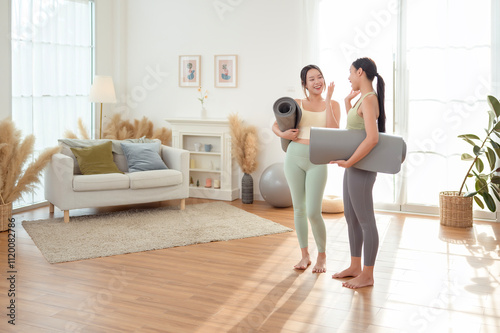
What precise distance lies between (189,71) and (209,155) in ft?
3.86

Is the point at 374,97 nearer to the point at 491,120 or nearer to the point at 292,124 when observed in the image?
the point at 292,124

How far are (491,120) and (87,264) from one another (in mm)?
4162

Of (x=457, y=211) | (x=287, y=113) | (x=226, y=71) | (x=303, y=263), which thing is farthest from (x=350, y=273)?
(x=226, y=71)

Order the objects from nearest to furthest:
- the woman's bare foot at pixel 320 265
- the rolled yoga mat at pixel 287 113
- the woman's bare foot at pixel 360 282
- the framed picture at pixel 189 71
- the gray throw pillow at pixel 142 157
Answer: the woman's bare foot at pixel 360 282, the rolled yoga mat at pixel 287 113, the woman's bare foot at pixel 320 265, the gray throw pillow at pixel 142 157, the framed picture at pixel 189 71

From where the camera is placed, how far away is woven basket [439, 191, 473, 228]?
614 centimetres

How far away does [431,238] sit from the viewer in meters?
5.65

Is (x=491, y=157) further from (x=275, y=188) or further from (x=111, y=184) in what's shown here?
(x=111, y=184)

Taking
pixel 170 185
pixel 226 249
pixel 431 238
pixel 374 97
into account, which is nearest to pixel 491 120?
pixel 431 238

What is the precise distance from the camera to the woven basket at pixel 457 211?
6.14m

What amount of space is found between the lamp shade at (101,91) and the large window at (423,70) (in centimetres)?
266

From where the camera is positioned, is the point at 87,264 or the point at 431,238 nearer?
the point at 87,264

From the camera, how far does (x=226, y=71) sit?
774 centimetres

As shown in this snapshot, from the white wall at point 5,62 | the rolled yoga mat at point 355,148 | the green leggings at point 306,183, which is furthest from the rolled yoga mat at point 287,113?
the white wall at point 5,62

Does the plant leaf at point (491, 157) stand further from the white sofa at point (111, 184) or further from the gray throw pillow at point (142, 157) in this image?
the gray throw pillow at point (142, 157)
